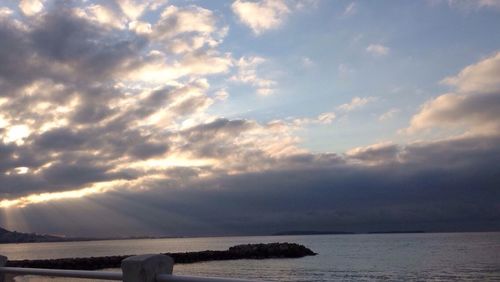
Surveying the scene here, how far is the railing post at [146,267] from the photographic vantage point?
338cm

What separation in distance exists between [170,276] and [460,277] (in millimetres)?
46096

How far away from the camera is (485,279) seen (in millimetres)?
42875

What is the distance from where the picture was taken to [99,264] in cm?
6019

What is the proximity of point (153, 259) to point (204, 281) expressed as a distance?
A: 656 millimetres

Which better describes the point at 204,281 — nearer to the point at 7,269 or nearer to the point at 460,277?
the point at 7,269

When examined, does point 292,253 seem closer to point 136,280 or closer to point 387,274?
point 387,274

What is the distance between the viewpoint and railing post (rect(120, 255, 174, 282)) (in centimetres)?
338

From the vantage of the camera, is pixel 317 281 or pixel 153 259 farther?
pixel 317 281

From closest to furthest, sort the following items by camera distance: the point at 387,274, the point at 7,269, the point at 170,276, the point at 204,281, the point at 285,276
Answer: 1. the point at 204,281
2. the point at 170,276
3. the point at 7,269
4. the point at 285,276
5. the point at 387,274

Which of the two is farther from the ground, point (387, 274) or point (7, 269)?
point (7, 269)

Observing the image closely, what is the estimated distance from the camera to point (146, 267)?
338 centimetres

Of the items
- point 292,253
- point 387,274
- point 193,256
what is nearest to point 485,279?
point 387,274

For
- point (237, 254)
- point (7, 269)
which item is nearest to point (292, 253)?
point (237, 254)

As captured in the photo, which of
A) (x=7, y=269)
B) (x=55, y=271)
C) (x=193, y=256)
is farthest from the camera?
(x=193, y=256)
